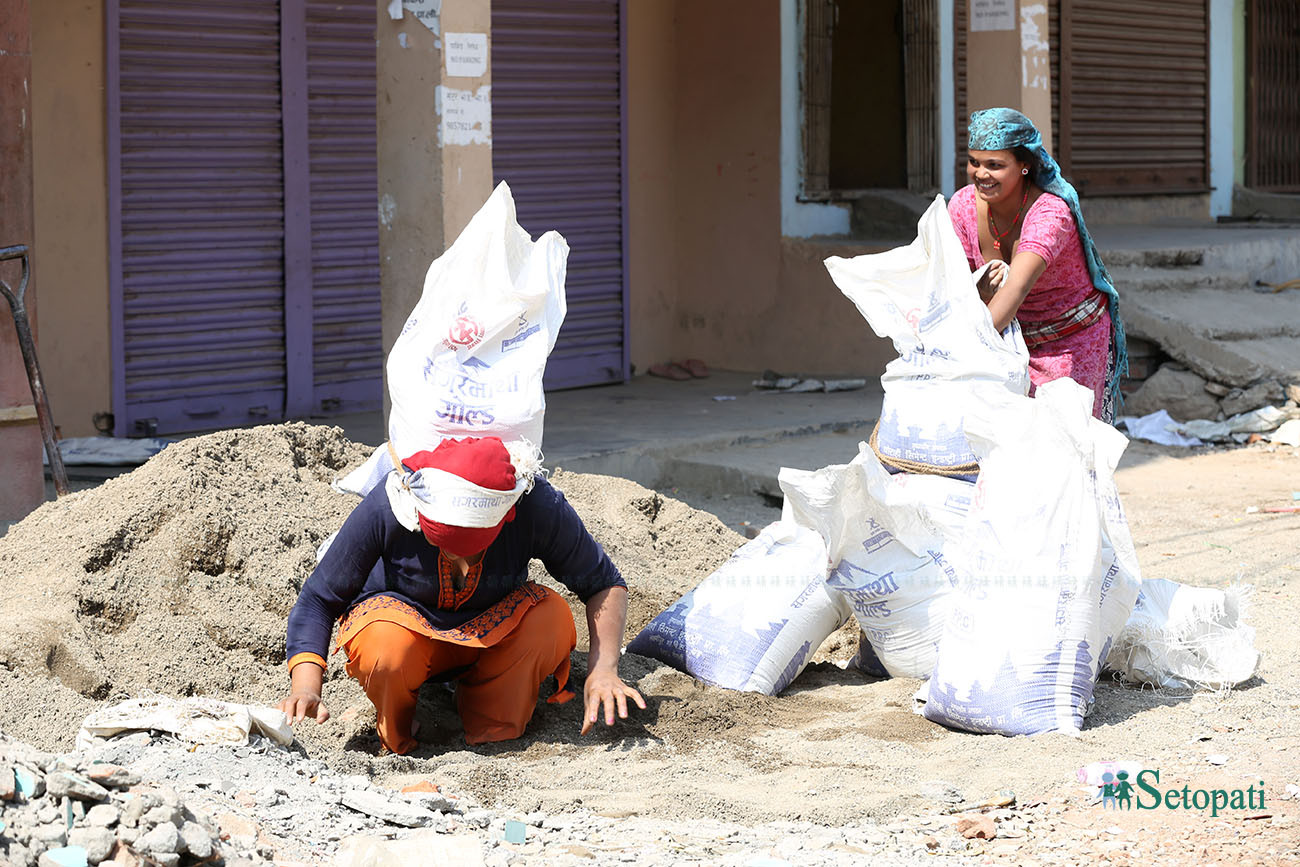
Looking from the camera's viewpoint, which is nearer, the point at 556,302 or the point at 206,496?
the point at 556,302

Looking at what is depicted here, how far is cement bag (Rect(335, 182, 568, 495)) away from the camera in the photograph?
11.4 ft

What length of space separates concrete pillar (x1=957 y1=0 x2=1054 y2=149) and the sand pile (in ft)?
13.2

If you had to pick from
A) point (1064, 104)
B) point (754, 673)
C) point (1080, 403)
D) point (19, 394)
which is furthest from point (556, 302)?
point (1064, 104)

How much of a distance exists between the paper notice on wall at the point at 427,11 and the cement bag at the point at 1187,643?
3317 mm

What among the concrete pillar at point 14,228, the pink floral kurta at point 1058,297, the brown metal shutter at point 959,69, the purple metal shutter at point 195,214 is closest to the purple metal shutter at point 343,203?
the purple metal shutter at point 195,214

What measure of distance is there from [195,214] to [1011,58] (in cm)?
415

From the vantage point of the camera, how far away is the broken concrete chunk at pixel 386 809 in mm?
2736

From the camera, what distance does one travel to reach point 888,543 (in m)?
3.71

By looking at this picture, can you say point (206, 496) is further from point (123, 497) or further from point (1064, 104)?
point (1064, 104)

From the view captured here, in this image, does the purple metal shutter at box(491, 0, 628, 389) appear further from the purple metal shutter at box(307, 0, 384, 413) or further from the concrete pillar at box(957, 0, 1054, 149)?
the concrete pillar at box(957, 0, 1054, 149)

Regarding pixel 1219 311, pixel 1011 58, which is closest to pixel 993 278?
pixel 1011 58

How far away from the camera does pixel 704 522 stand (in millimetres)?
5031

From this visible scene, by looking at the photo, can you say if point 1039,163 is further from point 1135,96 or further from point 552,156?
point 1135,96

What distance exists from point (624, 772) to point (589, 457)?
341 centimetres
